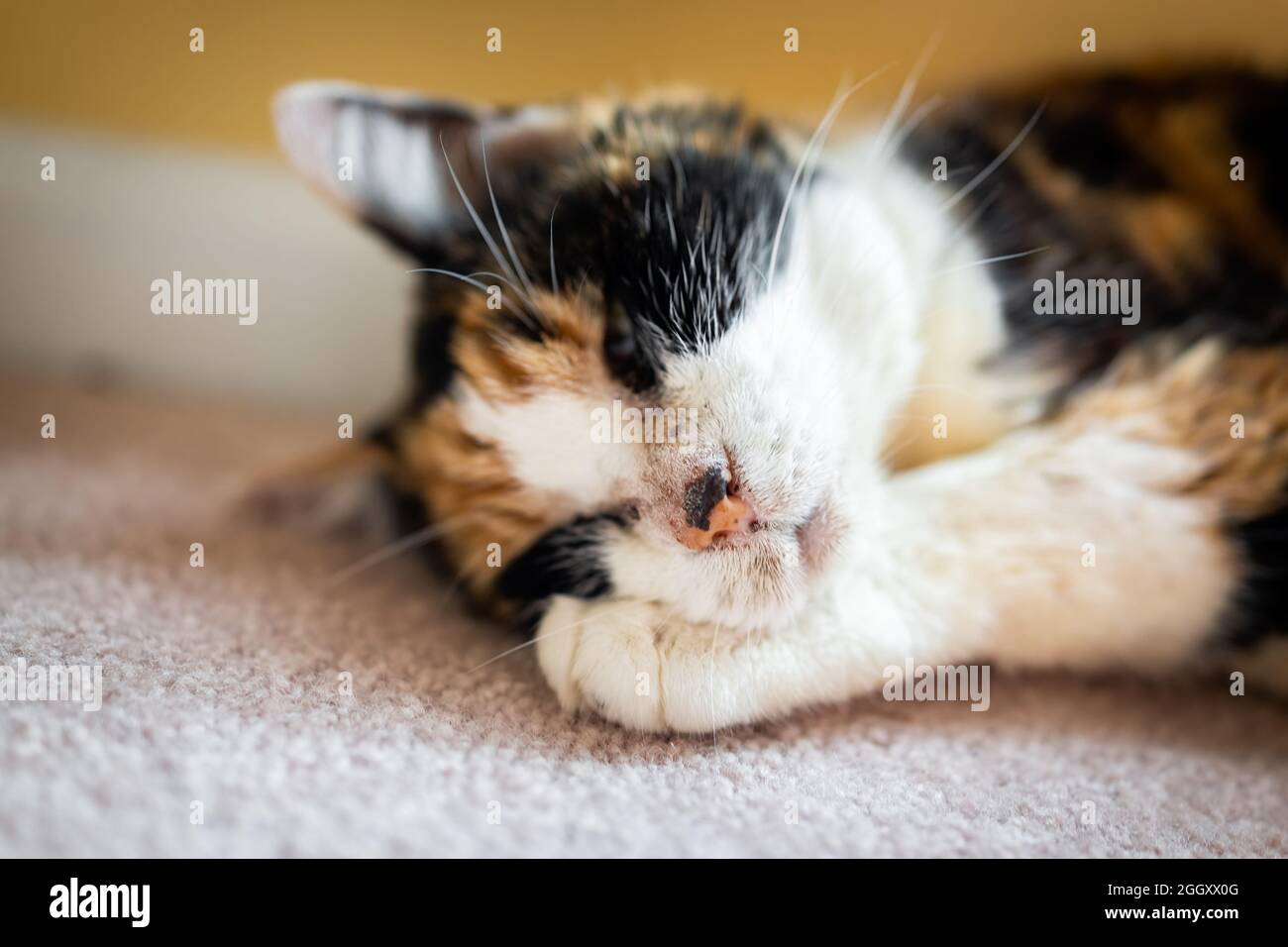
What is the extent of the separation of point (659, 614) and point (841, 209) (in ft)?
1.40

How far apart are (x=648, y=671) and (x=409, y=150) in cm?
53

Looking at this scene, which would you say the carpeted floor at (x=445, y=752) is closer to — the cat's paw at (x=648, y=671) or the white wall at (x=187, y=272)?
the cat's paw at (x=648, y=671)

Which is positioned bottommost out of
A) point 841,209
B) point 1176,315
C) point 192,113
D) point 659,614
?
point 659,614

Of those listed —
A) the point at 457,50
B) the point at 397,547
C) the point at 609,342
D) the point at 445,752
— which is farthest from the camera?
the point at 457,50

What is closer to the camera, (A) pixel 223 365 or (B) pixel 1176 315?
(B) pixel 1176 315

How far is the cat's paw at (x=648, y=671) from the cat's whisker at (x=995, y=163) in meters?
0.54

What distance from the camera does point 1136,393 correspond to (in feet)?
2.91

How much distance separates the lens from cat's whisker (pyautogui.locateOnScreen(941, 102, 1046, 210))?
96 cm

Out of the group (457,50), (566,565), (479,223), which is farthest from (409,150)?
(457,50)

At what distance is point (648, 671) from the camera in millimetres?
723

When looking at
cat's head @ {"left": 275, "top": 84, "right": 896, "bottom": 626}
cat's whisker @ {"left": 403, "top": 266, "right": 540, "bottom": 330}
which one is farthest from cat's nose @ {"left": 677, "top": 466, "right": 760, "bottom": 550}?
cat's whisker @ {"left": 403, "top": 266, "right": 540, "bottom": 330}

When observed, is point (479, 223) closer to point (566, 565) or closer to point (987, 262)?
point (566, 565)
